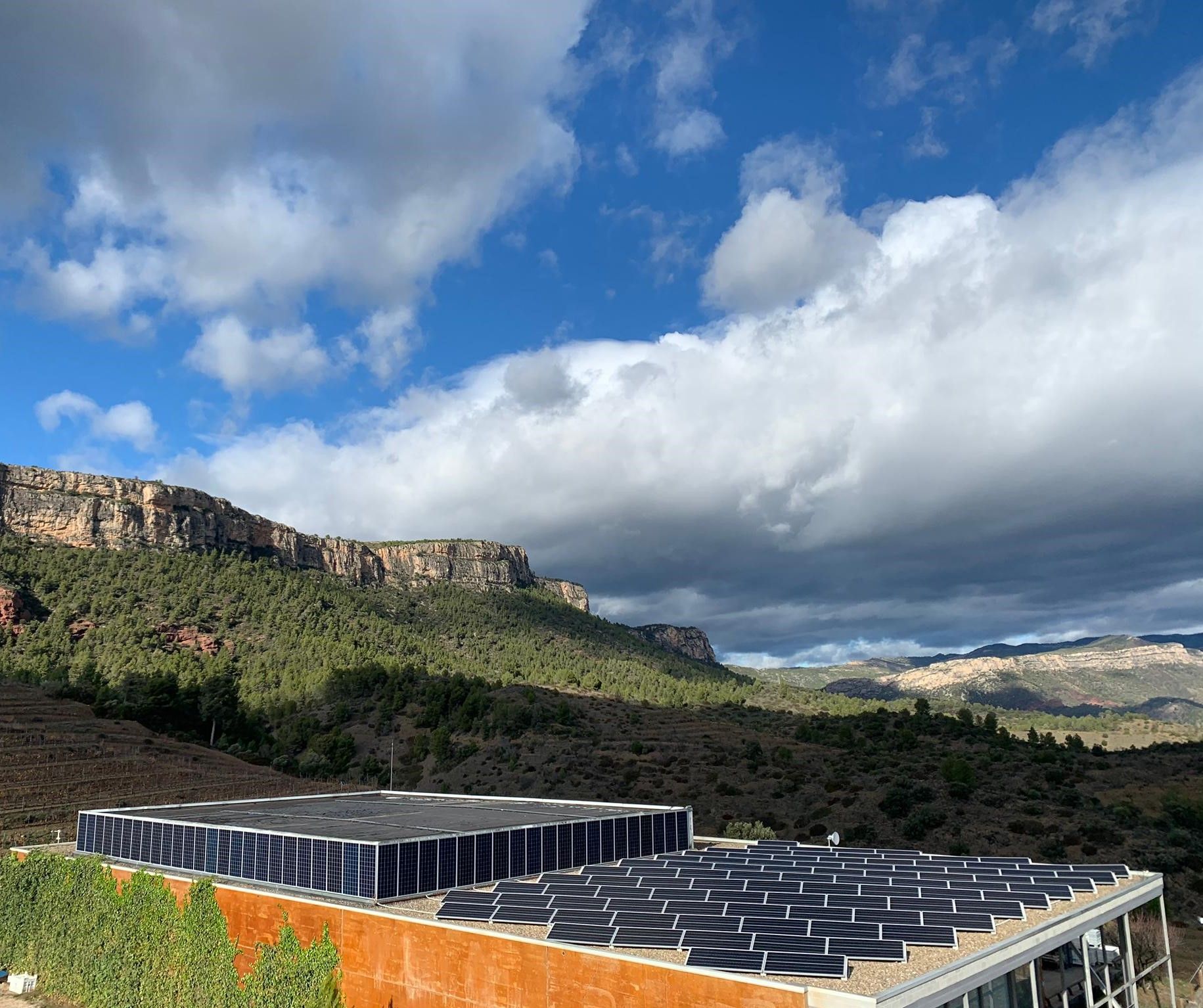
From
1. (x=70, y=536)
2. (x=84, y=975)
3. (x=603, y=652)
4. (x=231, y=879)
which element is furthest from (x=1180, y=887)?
(x=70, y=536)

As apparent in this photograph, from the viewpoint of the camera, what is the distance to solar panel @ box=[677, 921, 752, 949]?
20000 millimetres

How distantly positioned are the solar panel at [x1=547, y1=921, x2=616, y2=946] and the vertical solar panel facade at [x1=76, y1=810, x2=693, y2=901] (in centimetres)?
794

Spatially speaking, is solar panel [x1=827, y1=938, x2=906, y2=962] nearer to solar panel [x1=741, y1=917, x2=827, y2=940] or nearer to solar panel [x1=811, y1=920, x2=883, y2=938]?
solar panel [x1=811, y1=920, x2=883, y2=938]

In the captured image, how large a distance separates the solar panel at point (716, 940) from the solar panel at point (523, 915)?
4413mm

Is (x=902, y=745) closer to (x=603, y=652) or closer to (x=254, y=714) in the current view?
(x=254, y=714)

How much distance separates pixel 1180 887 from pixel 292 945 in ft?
177

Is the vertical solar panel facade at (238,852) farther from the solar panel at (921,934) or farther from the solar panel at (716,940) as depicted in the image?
the solar panel at (921,934)

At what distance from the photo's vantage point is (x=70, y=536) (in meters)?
158

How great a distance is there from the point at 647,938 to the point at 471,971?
5.09m

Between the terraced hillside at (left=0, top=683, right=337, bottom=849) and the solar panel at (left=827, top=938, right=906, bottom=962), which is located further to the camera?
the terraced hillside at (left=0, top=683, right=337, bottom=849)

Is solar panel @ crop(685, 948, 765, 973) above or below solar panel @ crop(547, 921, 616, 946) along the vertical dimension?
above

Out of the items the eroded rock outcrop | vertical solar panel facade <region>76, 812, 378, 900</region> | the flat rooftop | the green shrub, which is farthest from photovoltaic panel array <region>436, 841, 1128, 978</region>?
the eroded rock outcrop

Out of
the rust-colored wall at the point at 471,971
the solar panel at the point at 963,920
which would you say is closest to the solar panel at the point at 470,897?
the rust-colored wall at the point at 471,971

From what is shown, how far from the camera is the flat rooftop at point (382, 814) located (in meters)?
32.5
